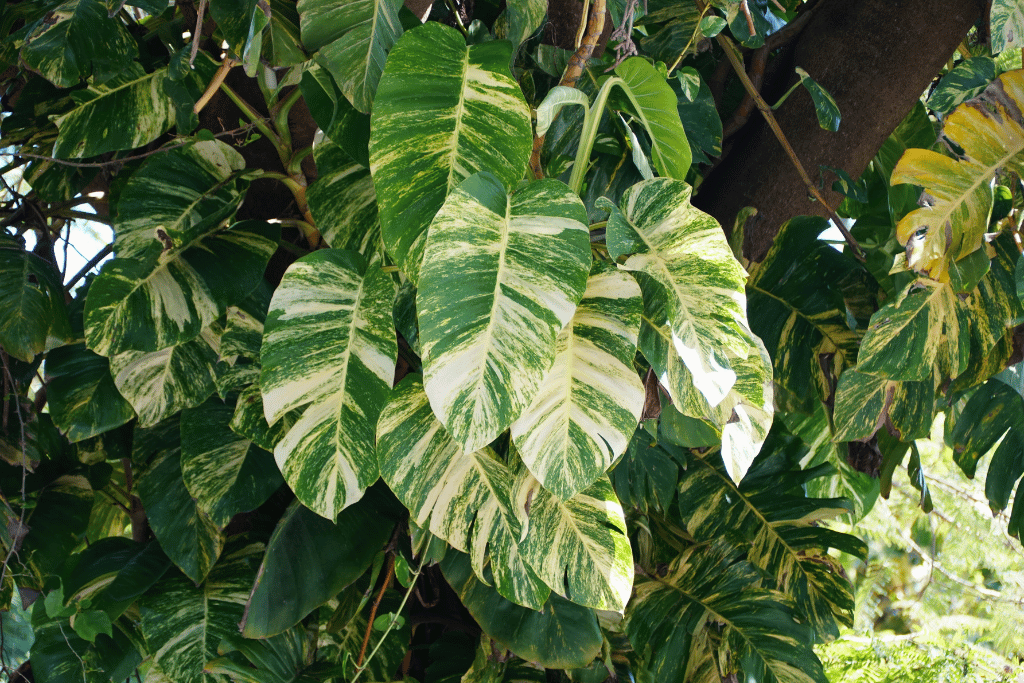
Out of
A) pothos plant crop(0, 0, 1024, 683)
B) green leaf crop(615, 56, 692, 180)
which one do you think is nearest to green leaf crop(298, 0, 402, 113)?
pothos plant crop(0, 0, 1024, 683)

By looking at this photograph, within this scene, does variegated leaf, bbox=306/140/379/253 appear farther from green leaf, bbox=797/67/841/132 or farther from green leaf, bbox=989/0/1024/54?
green leaf, bbox=989/0/1024/54

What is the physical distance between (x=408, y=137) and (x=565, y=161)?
291 millimetres

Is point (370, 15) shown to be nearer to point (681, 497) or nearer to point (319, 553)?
point (319, 553)

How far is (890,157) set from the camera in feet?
4.69

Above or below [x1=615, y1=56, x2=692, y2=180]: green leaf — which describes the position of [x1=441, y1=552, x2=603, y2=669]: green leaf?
below

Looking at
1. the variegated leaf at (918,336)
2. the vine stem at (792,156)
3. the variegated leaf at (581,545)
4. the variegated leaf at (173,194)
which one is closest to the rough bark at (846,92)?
the vine stem at (792,156)

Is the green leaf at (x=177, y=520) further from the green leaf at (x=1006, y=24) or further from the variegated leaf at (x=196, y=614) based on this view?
the green leaf at (x=1006, y=24)

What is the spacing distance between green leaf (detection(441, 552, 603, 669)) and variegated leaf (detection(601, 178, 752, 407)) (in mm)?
507

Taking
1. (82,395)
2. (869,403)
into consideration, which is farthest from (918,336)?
(82,395)

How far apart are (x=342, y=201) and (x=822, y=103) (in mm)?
762

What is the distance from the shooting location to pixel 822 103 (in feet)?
3.53

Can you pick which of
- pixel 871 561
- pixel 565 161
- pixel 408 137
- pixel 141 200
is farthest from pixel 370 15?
pixel 871 561

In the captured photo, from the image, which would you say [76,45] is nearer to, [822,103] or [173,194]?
[173,194]

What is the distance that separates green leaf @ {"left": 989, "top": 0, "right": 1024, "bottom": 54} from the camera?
86 cm
